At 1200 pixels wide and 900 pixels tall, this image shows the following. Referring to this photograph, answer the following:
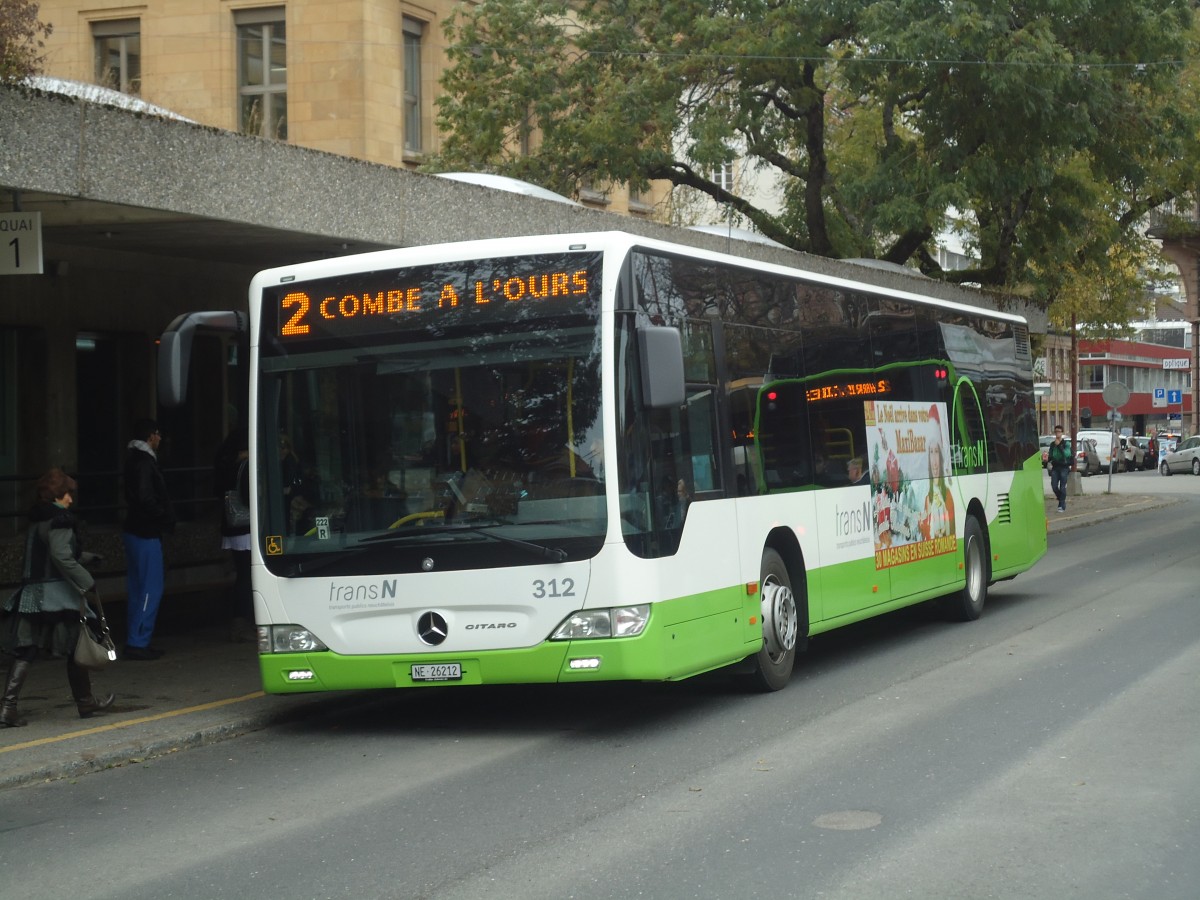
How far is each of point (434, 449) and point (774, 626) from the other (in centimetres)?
283

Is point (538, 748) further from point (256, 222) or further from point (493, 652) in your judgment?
point (256, 222)

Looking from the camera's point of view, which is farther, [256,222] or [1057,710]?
[256,222]

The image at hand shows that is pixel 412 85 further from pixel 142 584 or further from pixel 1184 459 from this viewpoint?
pixel 1184 459

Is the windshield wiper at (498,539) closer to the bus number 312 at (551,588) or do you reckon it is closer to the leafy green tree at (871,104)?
the bus number 312 at (551,588)

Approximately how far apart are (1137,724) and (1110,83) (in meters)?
17.4

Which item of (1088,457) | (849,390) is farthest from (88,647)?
(1088,457)

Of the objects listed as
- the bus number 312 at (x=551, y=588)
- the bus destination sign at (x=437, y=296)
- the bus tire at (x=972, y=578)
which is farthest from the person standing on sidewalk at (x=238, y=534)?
the bus tire at (x=972, y=578)

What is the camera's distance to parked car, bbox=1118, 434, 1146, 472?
233 feet

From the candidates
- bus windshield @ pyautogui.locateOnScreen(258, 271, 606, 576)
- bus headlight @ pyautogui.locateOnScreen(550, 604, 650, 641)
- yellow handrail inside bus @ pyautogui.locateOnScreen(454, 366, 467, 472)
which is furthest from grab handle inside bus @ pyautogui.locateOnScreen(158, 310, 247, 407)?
bus headlight @ pyautogui.locateOnScreen(550, 604, 650, 641)

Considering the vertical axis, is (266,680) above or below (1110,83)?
below

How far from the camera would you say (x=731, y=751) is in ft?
29.7

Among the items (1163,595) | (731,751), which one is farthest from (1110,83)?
(731,751)

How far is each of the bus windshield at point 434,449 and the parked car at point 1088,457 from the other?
182ft

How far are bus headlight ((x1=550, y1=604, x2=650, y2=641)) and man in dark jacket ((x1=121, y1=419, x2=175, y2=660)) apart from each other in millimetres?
5188
